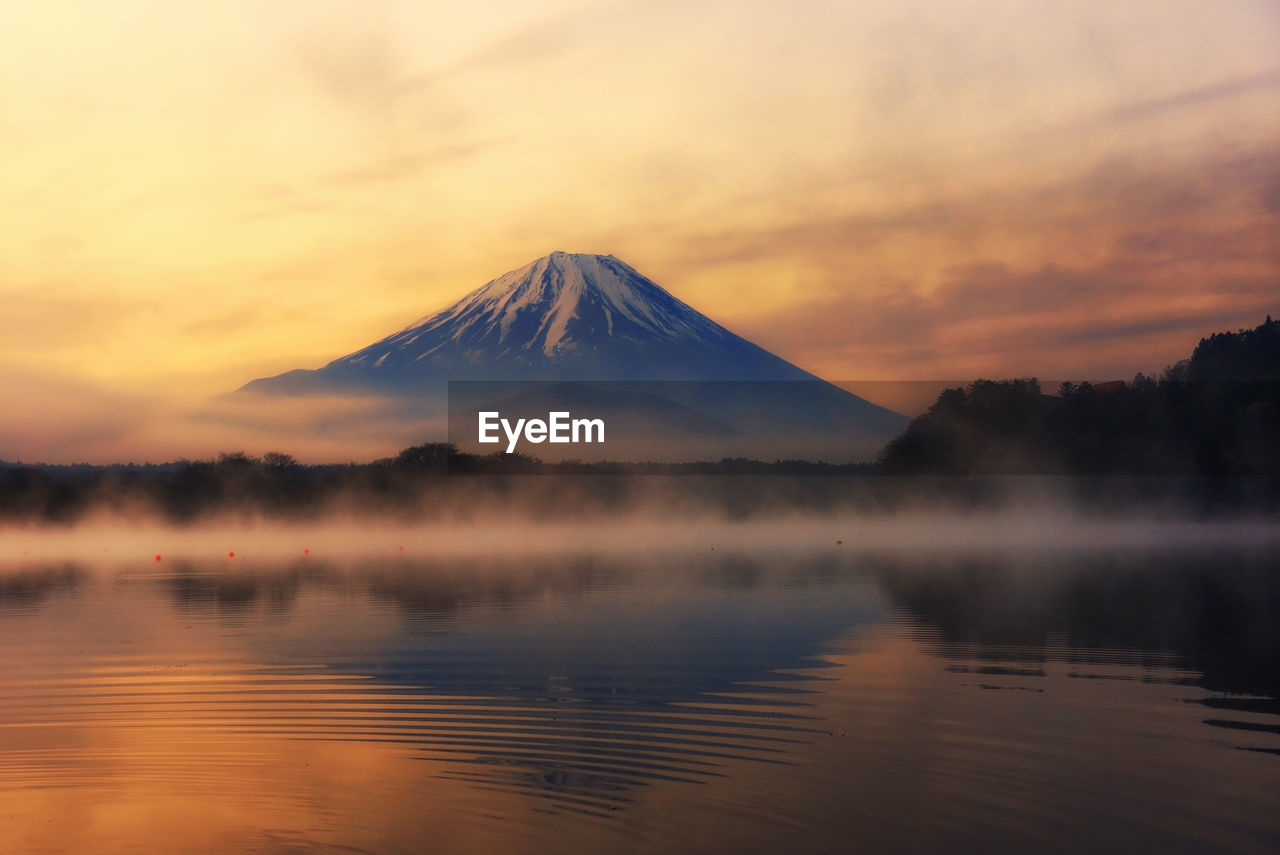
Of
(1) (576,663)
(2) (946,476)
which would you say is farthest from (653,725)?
(2) (946,476)

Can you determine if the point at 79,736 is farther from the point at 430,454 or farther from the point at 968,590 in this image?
the point at 430,454

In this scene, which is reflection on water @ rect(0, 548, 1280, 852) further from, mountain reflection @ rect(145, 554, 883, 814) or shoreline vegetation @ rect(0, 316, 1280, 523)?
shoreline vegetation @ rect(0, 316, 1280, 523)

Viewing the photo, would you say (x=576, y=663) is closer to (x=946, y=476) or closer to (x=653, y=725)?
(x=653, y=725)

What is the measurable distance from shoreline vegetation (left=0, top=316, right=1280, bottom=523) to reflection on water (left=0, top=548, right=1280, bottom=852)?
80.1 metres

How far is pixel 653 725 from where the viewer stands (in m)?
17.3

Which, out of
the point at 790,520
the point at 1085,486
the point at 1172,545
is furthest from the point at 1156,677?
the point at 1085,486

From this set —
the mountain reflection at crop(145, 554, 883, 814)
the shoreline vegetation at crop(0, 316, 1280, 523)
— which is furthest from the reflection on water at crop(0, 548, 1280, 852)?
the shoreline vegetation at crop(0, 316, 1280, 523)

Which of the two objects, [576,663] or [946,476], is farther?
[946,476]

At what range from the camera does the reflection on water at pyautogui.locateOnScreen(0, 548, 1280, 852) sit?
1261cm

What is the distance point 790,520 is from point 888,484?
15.9m

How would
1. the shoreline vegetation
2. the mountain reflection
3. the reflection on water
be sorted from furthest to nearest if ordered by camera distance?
the shoreline vegetation
the mountain reflection
the reflection on water

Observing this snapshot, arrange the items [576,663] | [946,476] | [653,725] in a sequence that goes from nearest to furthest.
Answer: [653,725] < [576,663] < [946,476]

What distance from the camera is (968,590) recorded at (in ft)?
123

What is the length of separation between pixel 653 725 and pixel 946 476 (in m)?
108
